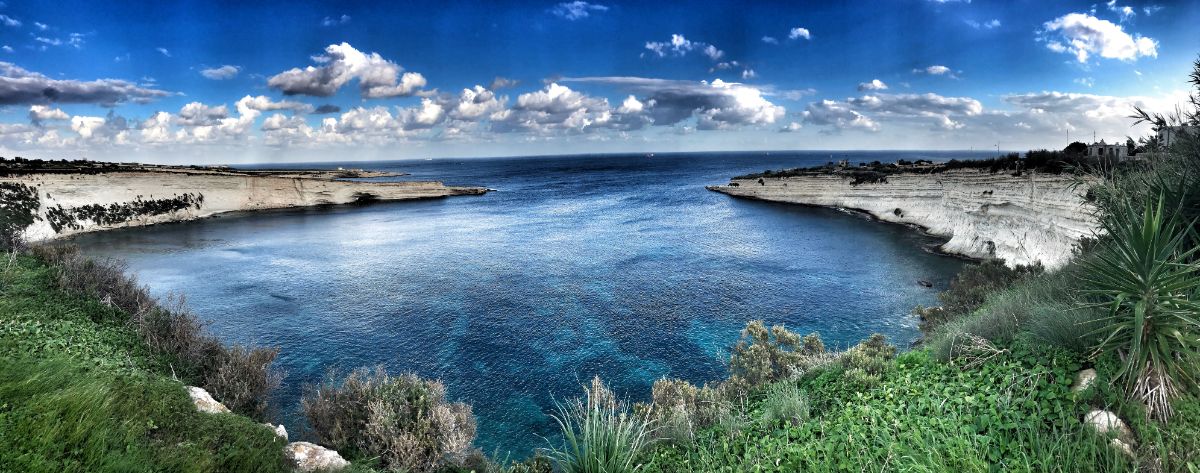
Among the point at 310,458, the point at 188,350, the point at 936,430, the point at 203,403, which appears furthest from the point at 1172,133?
the point at 188,350

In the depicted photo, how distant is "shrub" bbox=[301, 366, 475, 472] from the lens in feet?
30.0

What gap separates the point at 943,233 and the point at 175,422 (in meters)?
43.6

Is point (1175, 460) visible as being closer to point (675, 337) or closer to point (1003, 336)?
point (1003, 336)

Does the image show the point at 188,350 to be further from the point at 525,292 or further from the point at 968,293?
the point at 968,293

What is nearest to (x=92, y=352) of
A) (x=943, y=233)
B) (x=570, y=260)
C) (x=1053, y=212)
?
(x=570, y=260)

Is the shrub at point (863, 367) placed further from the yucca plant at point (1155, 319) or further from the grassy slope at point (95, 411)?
the grassy slope at point (95, 411)

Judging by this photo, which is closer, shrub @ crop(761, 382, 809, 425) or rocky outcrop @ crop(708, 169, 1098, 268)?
shrub @ crop(761, 382, 809, 425)

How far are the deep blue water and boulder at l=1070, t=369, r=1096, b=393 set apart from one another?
9.89m

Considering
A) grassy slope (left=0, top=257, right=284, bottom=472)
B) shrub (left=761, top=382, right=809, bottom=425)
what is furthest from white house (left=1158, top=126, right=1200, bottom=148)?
grassy slope (left=0, top=257, right=284, bottom=472)

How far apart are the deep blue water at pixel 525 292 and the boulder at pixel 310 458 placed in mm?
4888

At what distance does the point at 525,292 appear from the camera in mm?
25812

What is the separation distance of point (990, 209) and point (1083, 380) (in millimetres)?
32513

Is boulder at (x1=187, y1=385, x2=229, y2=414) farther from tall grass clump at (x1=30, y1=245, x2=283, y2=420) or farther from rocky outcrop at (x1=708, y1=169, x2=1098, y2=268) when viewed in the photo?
rocky outcrop at (x1=708, y1=169, x2=1098, y2=268)

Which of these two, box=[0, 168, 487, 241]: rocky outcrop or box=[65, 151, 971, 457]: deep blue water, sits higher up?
box=[0, 168, 487, 241]: rocky outcrop
